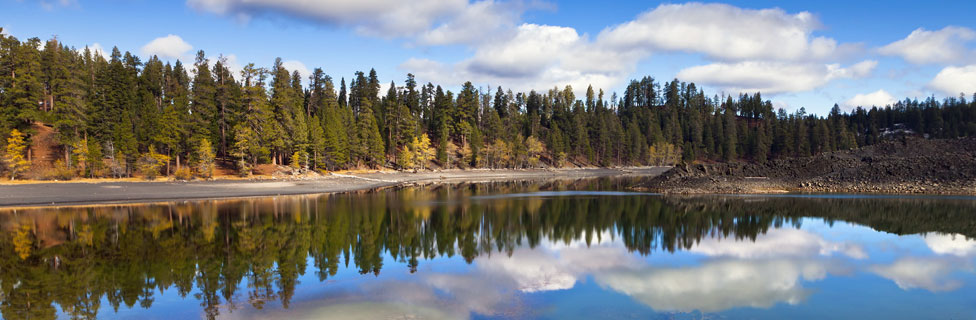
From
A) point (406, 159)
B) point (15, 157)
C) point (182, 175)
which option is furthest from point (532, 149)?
point (15, 157)

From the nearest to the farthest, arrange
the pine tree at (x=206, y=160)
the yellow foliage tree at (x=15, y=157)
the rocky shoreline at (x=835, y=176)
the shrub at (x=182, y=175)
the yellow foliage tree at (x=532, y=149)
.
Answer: the yellow foliage tree at (x=15, y=157) → the rocky shoreline at (x=835, y=176) → the shrub at (x=182, y=175) → the pine tree at (x=206, y=160) → the yellow foliage tree at (x=532, y=149)

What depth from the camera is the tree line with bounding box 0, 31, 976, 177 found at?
60188 millimetres

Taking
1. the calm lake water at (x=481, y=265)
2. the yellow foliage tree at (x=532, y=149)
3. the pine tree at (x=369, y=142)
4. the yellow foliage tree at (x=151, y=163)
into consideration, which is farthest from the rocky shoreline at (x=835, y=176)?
the yellow foliage tree at (x=151, y=163)

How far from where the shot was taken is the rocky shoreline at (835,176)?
53.0m

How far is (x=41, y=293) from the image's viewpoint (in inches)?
540

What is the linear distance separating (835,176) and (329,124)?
7032 cm

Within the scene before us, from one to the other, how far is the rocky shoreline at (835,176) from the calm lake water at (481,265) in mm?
22053

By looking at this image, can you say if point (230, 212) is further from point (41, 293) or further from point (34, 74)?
point (34, 74)

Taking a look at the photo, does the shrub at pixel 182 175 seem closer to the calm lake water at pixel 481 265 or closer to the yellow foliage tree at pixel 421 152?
the calm lake water at pixel 481 265

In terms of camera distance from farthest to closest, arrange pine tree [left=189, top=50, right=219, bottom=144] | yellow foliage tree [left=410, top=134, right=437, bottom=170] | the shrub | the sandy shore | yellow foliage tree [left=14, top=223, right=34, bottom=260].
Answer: yellow foliage tree [left=410, top=134, right=437, bottom=170] → pine tree [left=189, top=50, right=219, bottom=144] → the shrub → the sandy shore → yellow foliage tree [left=14, top=223, right=34, bottom=260]

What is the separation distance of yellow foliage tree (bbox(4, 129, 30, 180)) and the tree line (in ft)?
0.48

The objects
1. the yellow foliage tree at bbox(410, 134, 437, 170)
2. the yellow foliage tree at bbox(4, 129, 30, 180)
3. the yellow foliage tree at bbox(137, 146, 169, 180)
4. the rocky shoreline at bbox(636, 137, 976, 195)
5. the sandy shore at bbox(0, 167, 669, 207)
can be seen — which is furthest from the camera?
the yellow foliage tree at bbox(410, 134, 437, 170)

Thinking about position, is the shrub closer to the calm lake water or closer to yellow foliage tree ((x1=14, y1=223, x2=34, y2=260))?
the calm lake water

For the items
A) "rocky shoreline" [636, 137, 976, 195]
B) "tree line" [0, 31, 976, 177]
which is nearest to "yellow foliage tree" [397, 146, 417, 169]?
"tree line" [0, 31, 976, 177]
